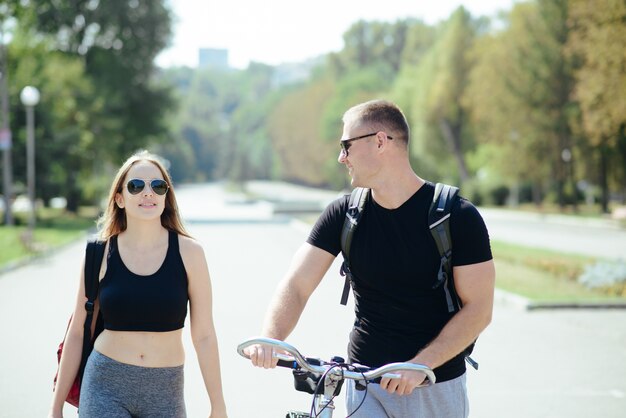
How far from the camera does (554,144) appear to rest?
5912 cm

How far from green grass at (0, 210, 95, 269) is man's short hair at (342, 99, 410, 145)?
1774 cm

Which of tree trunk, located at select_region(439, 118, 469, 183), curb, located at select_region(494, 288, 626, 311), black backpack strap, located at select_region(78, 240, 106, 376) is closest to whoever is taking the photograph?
black backpack strap, located at select_region(78, 240, 106, 376)

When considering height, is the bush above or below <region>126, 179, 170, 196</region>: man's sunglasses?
below

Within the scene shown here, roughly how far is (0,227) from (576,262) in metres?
23.3

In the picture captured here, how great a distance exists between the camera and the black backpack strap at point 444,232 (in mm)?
3506

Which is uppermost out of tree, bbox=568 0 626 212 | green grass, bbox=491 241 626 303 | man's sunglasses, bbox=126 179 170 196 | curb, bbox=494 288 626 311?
tree, bbox=568 0 626 212

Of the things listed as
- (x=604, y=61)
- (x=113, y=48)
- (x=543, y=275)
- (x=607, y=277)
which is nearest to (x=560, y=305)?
(x=607, y=277)

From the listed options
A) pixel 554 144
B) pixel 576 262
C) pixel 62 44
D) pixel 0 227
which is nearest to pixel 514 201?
pixel 554 144

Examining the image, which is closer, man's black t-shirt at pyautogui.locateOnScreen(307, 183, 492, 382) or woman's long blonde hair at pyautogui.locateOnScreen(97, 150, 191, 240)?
man's black t-shirt at pyautogui.locateOnScreen(307, 183, 492, 382)

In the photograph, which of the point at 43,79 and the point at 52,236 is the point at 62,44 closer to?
the point at 43,79

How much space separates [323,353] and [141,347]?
6.26 meters

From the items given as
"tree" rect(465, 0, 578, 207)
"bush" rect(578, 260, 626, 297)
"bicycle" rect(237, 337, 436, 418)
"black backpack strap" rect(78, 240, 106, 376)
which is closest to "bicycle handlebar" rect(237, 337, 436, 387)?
"bicycle" rect(237, 337, 436, 418)

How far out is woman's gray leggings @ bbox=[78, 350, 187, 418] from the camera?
384cm

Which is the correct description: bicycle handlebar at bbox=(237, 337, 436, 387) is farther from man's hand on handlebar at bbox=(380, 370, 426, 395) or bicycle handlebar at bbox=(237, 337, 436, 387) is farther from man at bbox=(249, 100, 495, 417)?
man at bbox=(249, 100, 495, 417)
